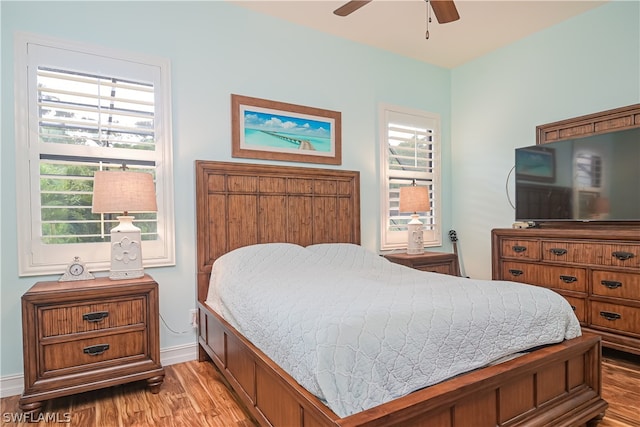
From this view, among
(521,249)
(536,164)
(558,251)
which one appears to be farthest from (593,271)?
(536,164)

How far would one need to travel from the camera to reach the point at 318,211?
11.1ft

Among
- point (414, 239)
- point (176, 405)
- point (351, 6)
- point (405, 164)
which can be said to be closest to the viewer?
point (176, 405)

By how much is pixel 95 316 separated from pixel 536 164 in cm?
369

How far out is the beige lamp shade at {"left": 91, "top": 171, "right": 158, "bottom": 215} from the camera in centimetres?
222

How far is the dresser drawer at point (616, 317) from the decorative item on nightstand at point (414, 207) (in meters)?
1.48

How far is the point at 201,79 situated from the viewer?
2.91 metres

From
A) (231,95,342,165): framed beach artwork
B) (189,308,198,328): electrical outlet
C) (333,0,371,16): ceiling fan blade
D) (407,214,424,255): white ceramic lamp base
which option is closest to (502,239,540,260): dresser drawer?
(407,214,424,255): white ceramic lamp base

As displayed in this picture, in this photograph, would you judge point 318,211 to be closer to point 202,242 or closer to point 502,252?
point 202,242

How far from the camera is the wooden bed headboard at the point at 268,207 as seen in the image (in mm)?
2867

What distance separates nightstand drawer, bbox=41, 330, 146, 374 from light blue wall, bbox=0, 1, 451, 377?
475 millimetres

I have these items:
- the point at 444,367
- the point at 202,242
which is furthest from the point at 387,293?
the point at 202,242

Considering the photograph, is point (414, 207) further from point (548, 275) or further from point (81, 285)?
point (81, 285)

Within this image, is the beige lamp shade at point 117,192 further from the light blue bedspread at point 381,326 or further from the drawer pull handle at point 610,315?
the drawer pull handle at point 610,315

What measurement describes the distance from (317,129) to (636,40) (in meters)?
2.70
